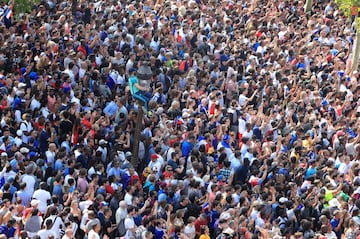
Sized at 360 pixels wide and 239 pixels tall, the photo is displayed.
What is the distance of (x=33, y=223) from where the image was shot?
15781mm

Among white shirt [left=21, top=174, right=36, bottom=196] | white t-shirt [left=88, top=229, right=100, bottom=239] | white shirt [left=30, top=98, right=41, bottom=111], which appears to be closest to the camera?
white t-shirt [left=88, top=229, right=100, bottom=239]

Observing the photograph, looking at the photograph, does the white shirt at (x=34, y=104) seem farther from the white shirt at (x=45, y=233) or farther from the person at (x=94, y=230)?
the white shirt at (x=45, y=233)

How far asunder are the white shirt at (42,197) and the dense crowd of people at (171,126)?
1.0 inches

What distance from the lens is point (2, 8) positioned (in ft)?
82.6

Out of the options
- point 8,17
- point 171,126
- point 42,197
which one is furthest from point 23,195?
point 8,17

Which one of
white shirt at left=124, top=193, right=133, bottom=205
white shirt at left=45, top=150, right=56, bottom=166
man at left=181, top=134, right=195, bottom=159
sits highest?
white shirt at left=45, top=150, right=56, bottom=166

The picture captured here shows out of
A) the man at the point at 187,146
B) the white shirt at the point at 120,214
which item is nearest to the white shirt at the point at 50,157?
the white shirt at the point at 120,214

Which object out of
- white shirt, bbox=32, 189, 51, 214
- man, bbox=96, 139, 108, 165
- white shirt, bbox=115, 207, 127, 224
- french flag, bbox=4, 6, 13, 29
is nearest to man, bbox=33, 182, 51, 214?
white shirt, bbox=32, 189, 51, 214

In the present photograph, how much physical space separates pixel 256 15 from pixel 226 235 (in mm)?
13674

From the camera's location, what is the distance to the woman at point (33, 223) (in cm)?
1573

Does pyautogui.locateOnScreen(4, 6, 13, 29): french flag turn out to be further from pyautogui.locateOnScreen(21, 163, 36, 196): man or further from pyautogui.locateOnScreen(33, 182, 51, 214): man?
pyautogui.locateOnScreen(33, 182, 51, 214): man

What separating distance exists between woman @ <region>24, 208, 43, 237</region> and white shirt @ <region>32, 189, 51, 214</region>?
0.63 m

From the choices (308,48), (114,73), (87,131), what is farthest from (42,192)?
(308,48)

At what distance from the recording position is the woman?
51.6 ft
